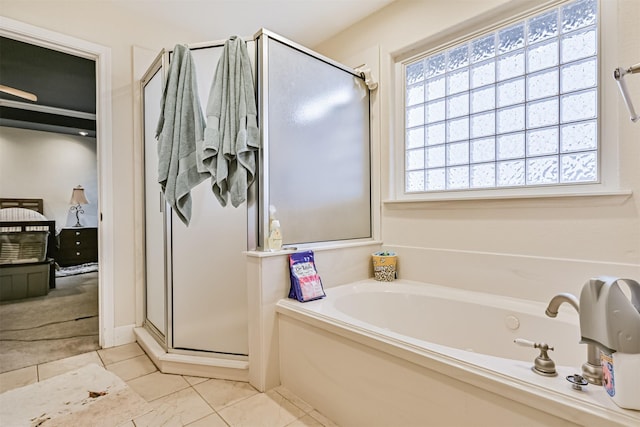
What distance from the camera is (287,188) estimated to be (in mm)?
1765

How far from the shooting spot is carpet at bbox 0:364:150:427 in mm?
1362

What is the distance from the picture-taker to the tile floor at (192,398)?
4.44 ft

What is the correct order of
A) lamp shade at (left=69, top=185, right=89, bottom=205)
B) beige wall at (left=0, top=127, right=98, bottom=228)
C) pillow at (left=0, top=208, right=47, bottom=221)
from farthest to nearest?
lamp shade at (left=69, top=185, right=89, bottom=205) < beige wall at (left=0, top=127, right=98, bottom=228) < pillow at (left=0, top=208, right=47, bottom=221)

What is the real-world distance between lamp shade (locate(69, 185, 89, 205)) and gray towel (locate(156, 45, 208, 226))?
15.4 feet

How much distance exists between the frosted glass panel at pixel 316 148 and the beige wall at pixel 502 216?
187 millimetres

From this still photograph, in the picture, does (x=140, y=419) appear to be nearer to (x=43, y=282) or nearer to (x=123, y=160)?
(x=123, y=160)

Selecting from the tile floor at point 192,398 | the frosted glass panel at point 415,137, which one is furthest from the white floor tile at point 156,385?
the frosted glass panel at point 415,137

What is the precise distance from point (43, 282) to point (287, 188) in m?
3.63

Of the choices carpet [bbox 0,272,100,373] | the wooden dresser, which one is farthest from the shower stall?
the wooden dresser

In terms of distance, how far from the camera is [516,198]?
5.36ft

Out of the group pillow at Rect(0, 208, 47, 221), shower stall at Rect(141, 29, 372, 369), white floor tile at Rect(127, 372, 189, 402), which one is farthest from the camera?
pillow at Rect(0, 208, 47, 221)

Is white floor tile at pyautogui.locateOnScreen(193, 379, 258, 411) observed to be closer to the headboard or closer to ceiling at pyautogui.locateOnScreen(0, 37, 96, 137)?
ceiling at pyautogui.locateOnScreen(0, 37, 96, 137)

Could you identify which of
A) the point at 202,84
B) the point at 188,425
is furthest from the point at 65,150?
the point at 188,425

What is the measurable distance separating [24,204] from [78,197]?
673 mm
